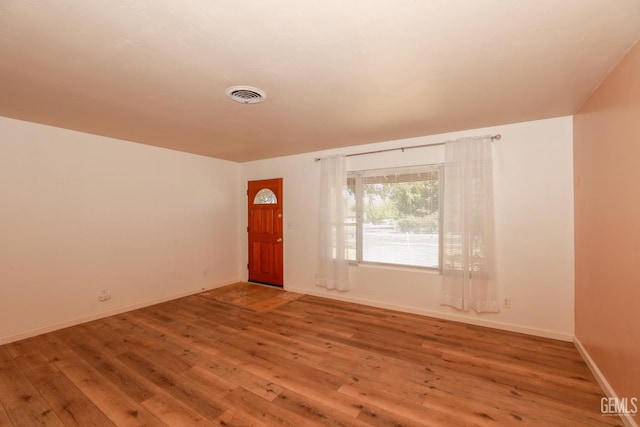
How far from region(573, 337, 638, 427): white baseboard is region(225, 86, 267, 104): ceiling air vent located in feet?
11.2

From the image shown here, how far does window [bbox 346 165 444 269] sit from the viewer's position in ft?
11.8

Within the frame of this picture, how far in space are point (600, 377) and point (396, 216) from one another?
7.94 ft

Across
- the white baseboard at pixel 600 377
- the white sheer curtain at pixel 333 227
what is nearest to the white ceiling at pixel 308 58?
the white sheer curtain at pixel 333 227

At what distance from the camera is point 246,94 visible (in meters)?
2.28

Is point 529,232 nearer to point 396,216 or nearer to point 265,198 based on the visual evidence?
point 396,216

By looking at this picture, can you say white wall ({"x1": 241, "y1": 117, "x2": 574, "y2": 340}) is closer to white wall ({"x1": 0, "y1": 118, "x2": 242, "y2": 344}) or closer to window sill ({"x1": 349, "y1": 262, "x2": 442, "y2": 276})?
window sill ({"x1": 349, "y1": 262, "x2": 442, "y2": 276})

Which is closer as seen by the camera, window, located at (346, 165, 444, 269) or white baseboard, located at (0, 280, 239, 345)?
white baseboard, located at (0, 280, 239, 345)

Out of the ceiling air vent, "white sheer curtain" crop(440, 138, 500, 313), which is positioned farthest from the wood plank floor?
the ceiling air vent

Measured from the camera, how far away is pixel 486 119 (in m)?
2.98

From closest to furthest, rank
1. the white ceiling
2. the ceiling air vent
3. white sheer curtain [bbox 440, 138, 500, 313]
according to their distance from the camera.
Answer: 1. the white ceiling
2. the ceiling air vent
3. white sheer curtain [bbox 440, 138, 500, 313]

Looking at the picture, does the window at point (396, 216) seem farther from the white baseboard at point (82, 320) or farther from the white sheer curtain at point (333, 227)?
the white baseboard at point (82, 320)

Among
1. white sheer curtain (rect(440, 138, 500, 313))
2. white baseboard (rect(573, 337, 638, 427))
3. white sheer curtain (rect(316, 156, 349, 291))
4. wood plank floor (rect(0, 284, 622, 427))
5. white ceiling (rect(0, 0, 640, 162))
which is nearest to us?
white ceiling (rect(0, 0, 640, 162))

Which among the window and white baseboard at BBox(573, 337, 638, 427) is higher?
the window

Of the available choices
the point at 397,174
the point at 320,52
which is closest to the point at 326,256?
the point at 397,174
